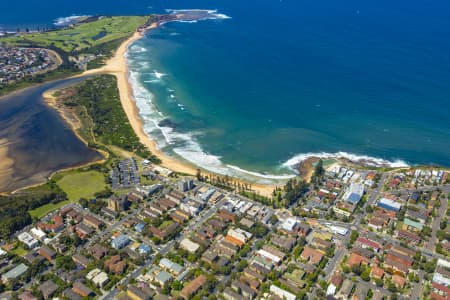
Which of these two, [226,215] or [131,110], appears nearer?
[226,215]

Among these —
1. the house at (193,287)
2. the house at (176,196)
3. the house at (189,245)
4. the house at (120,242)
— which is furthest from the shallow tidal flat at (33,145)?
the house at (193,287)

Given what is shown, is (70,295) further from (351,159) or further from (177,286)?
(351,159)

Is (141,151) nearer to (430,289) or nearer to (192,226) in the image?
(192,226)

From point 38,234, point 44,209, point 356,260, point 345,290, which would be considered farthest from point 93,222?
point 356,260

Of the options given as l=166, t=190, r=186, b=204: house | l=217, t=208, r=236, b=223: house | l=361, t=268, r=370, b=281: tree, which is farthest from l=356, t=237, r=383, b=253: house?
l=166, t=190, r=186, b=204: house

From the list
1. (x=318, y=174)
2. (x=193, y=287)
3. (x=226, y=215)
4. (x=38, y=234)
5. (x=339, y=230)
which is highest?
(x=318, y=174)

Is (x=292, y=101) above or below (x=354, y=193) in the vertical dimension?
above

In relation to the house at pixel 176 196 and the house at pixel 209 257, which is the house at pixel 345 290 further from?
the house at pixel 176 196
